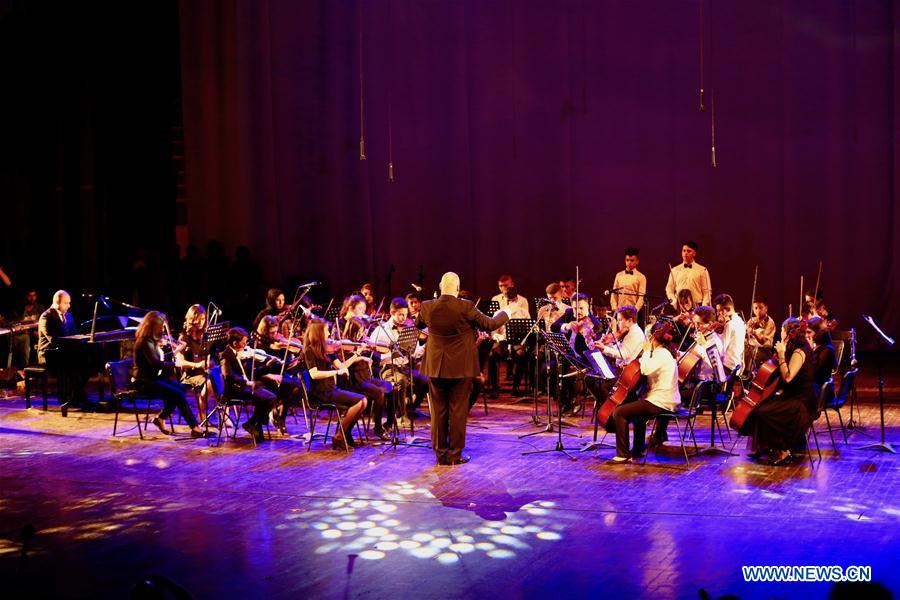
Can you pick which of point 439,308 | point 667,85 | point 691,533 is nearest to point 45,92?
point 667,85

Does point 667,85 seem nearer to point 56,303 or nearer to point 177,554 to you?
point 56,303

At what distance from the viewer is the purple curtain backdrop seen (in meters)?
14.4

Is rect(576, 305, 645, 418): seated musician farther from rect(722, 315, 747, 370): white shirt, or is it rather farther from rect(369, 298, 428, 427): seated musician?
rect(369, 298, 428, 427): seated musician

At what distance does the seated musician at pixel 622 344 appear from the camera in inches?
360

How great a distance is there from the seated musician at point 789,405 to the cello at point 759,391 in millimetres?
36

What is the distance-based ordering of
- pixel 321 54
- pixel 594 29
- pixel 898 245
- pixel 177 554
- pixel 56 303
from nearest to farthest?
pixel 177 554 → pixel 56 303 → pixel 898 245 → pixel 594 29 → pixel 321 54

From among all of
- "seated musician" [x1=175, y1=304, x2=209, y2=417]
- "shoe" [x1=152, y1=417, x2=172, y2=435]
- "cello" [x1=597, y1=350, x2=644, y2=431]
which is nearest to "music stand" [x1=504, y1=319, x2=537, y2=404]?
"cello" [x1=597, y1=350, x2=644, y2=431]

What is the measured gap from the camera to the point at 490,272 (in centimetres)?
1590

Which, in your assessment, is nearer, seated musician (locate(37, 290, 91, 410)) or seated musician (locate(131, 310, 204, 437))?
seated musician (locate(131, 310, 204, 437))

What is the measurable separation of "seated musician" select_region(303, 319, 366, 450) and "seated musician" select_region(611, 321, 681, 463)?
228 centimetres

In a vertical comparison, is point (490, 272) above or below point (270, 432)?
above

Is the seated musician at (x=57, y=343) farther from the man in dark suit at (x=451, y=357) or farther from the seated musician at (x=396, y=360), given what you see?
the man in dark suit at (x=451, y=357)

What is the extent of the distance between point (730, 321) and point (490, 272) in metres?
6.79

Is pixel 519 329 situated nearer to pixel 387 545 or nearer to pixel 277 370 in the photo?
pixel 277 370
